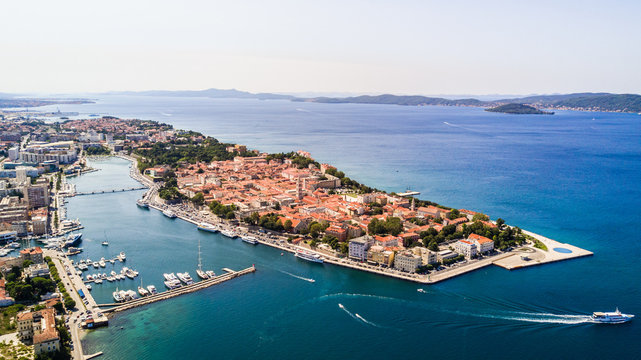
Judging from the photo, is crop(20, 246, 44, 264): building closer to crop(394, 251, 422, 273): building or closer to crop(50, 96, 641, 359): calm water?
crop(50, 96, 641, 359): calm water

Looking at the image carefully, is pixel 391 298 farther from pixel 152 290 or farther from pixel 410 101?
pixel 410 101

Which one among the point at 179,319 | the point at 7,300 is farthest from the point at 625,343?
the point at 7,300

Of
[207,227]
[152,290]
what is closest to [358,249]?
[152,290]

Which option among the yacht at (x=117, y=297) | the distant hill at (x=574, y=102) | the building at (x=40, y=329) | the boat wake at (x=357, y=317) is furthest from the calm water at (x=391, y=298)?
the distant hill at (x=574, y=102)

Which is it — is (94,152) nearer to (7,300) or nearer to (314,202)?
(314,202)

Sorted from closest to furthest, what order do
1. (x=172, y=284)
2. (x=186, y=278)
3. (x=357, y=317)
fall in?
(x=357, y=317) → (x=172, y=284) → (x=186, y=278)

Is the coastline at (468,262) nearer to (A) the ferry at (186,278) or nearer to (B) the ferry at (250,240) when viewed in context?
(B) the ferry at (250,240)

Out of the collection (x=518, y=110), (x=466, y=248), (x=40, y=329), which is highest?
(x=518, y=110)
